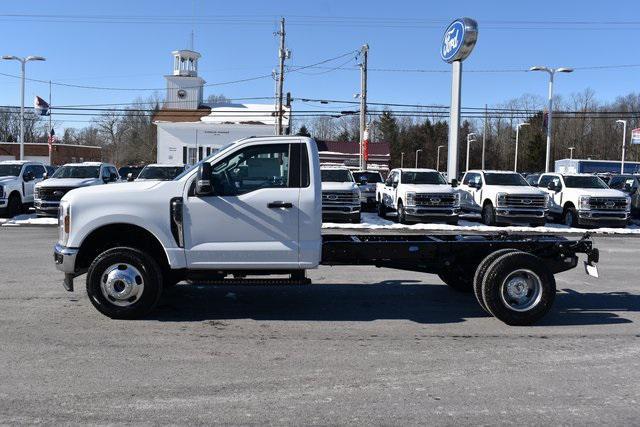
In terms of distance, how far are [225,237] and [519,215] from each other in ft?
50.0

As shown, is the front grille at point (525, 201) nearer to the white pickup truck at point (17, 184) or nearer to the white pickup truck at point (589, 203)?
the white pickup truck at point (589, 203)

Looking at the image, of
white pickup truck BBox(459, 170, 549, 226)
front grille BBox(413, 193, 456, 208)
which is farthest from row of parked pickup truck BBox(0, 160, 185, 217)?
white pickup truck BBox(459, 170, 549, 226)

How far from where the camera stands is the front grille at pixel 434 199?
19922mm

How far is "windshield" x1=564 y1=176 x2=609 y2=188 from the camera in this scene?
70.1 feet

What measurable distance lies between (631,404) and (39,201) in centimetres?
1927

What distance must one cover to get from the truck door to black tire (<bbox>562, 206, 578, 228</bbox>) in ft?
53.6

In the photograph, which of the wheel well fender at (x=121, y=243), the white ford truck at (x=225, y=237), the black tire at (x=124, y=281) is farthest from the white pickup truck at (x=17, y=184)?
the black tire at (x=124, y=281)

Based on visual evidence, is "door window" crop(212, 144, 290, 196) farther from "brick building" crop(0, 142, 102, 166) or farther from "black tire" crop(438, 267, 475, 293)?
"brick building" crop(0, 142, 102, 166)

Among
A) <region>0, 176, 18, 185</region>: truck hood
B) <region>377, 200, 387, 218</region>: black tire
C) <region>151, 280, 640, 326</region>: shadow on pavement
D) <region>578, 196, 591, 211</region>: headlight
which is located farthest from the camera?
<region>377, 200, 387, 218</region>: black tire

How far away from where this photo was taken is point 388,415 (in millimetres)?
4391

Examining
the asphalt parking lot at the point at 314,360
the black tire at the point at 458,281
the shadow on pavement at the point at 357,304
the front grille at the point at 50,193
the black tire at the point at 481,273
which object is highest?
the front grille at the point at 50,193

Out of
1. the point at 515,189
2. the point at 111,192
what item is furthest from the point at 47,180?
the point at 515,189

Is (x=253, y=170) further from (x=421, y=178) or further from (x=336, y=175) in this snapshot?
(x=421, y=178)

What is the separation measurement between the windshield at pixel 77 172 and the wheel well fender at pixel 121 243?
15.3m
